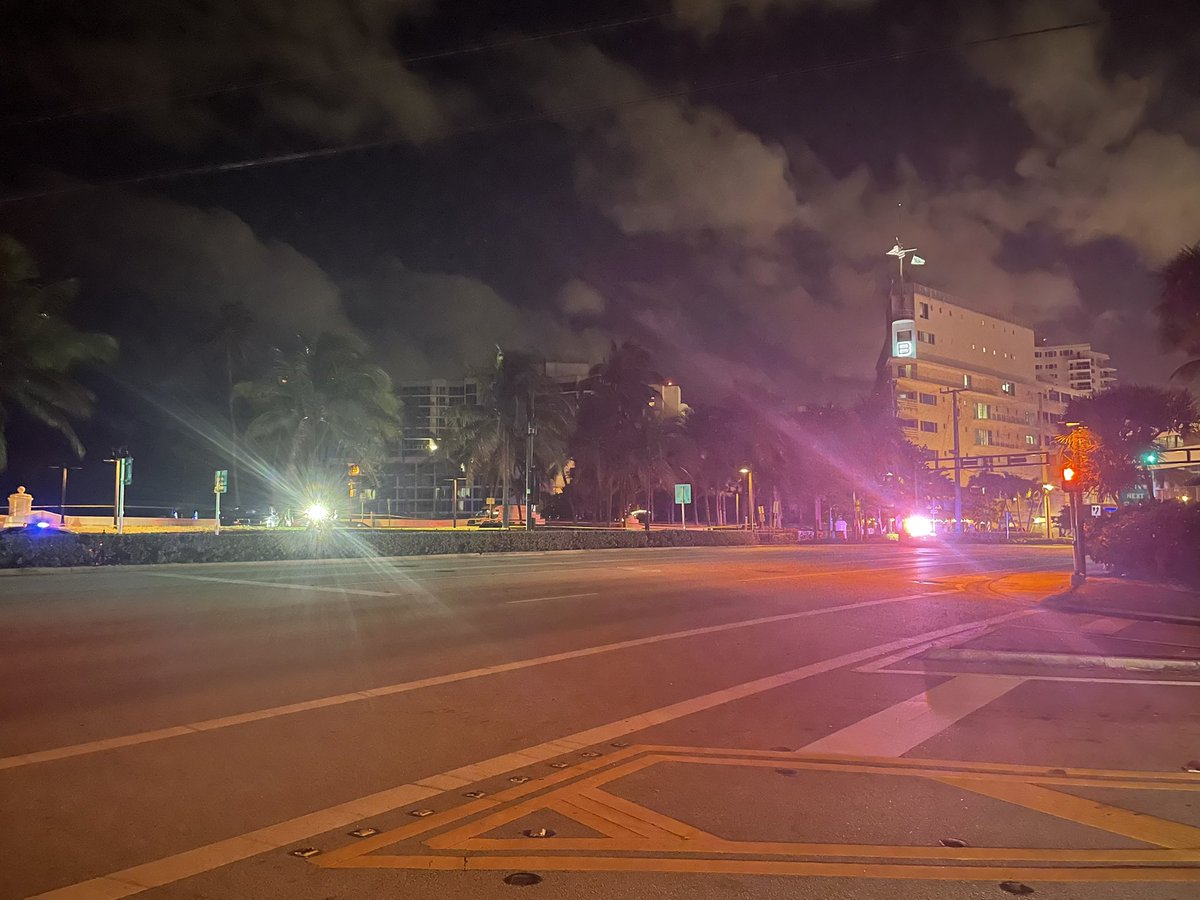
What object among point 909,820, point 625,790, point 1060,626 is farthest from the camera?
point 1060,626

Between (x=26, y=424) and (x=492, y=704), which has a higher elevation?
(x=26, y=424)

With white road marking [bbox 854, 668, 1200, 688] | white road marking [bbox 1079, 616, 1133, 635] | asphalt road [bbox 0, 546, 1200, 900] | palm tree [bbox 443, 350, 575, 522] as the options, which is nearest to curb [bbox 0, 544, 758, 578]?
asphalt road [bbox 0, 546, 1200, 900]

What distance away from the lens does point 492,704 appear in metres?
8.66

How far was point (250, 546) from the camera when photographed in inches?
1154

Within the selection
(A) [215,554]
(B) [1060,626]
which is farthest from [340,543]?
(B) [1060,626]

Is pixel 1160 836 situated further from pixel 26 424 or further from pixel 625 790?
pixel 26 424

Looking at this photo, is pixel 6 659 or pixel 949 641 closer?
pixel 6 659

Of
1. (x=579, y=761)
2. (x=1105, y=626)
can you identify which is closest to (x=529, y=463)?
(x=1105, y=626)

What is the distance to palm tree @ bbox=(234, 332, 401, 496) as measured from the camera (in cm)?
4800

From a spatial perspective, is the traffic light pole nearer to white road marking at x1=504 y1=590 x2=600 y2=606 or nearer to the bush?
the bush

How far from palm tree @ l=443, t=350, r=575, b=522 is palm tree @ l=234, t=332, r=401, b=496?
8152 millimetres

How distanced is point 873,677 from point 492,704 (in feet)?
14.8

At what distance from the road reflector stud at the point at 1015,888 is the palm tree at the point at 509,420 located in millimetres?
49828

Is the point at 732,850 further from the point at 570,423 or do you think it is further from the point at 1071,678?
the point at 570,423
